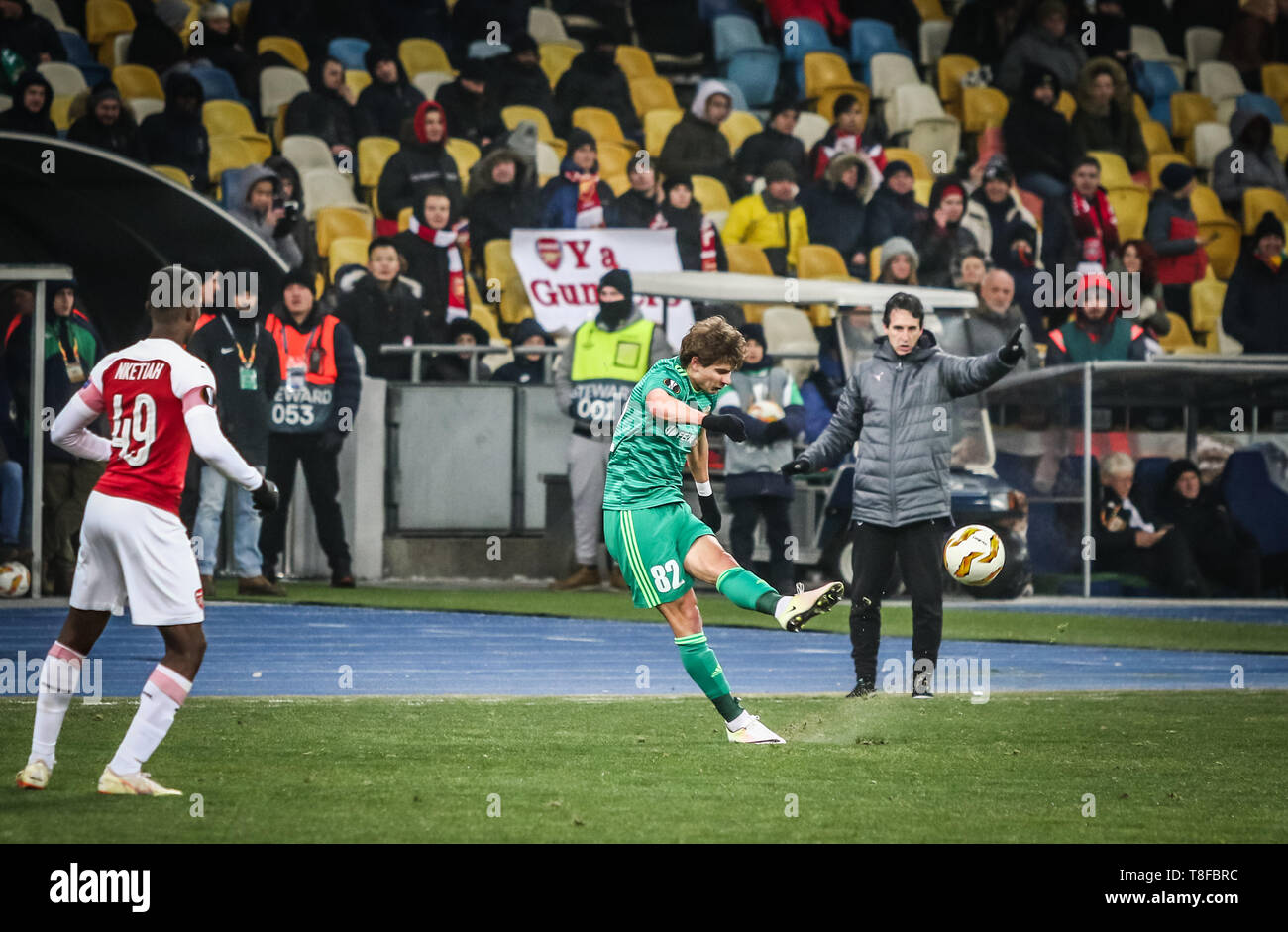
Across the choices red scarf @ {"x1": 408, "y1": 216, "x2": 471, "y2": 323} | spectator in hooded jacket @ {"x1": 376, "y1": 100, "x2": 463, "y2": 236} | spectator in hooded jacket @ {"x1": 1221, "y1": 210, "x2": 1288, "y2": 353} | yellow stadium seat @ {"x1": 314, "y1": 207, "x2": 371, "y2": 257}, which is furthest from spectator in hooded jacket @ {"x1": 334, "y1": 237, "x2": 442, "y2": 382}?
spectator in hooded jacket @ {"x1": 1221, "y1": 210, "x2": 1288, "y2": 353}

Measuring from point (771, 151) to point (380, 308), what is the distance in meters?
6.17

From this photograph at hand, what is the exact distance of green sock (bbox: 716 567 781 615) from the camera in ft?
28.0

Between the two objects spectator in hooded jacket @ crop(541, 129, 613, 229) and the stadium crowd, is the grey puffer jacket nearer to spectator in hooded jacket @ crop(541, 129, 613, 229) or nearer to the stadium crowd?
the stadium crowd

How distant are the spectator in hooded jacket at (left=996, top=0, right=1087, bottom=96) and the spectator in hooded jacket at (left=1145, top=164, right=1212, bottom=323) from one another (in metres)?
2.31

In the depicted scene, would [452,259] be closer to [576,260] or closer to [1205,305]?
[576,260]

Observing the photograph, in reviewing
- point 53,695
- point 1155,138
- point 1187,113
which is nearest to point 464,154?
point 1155,138

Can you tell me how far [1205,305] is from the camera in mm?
24453

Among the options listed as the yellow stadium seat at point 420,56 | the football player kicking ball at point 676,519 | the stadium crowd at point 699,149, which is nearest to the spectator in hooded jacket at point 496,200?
the stadium crowd at point 699,149

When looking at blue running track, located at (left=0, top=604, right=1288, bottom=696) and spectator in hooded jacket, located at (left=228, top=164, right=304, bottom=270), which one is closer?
blue running track, located at (left=0, top=604, right=1288, bottom=696)

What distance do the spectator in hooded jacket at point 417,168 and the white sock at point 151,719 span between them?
15025mm

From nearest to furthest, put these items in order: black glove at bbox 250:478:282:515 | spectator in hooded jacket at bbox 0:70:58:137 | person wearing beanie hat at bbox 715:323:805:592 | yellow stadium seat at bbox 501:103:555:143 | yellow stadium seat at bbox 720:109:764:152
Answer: black glove at bbox 250:478:282:515 < person wearing beanie hat at bbox 715:323:805:592 < spectator in hooded jacket at bbox 0:70:58:137 < yellow stadium seat at bbox 501:103:555:143 < yellow stadium seat at bbox 720:109:764:152

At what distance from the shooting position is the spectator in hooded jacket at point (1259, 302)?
72.2 feet

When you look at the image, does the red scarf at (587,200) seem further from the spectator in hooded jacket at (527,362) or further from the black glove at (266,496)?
the black glove at (266,496)

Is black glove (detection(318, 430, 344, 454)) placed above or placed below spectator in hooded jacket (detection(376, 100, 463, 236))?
below
